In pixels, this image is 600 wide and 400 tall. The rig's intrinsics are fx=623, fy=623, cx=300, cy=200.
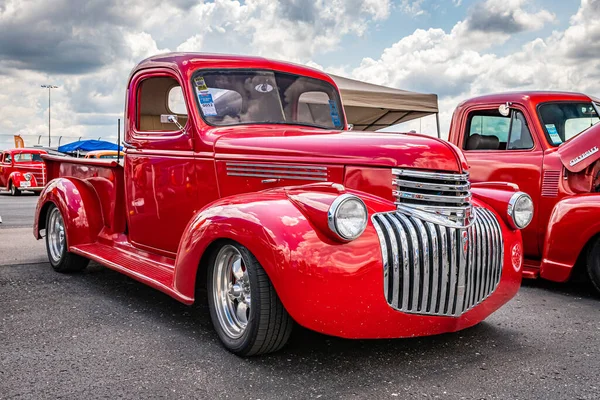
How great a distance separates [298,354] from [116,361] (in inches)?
39.8

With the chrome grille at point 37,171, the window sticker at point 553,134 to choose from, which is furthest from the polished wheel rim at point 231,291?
the chrome grille at point 37,171

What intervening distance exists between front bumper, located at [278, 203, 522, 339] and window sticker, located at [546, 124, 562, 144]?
11.9ft

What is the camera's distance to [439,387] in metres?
3.09

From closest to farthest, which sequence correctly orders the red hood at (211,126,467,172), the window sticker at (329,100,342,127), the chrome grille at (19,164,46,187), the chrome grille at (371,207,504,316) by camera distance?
the chrome grille at (371,207,504,316) → the red hood at (211,126,467,172) → the window sticker at (329,100,342,127) → the chrome grille at (19,164,46,187)

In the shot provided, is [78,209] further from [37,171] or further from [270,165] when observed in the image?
[37,171]

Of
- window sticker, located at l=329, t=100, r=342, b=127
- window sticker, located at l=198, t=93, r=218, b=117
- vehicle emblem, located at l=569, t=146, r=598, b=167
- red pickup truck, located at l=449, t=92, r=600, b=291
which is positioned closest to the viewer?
window sticker, located at l=198, t=93, r=218, b=117

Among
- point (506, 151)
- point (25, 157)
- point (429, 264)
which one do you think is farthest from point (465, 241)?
point (25, 157)

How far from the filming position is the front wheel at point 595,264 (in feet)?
16.8

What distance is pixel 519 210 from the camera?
158 inches

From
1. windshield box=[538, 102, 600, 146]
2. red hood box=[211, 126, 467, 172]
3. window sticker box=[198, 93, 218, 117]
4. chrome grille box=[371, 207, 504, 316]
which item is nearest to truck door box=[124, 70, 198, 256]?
window sticker box=[198, 93, 218, 117]

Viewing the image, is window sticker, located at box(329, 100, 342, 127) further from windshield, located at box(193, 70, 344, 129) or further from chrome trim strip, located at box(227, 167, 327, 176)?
chrome trim strip, located at box(227, 167, 327, 176)

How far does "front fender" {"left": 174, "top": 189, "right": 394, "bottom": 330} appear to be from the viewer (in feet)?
9.99

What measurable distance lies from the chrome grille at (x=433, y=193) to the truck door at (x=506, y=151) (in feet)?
9.11

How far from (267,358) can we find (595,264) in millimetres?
3115
